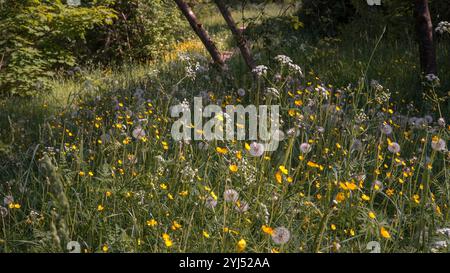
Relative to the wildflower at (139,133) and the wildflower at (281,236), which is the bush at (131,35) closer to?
the wildflower at (139,133)

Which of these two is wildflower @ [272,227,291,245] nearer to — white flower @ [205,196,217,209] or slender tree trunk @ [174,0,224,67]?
white flower @ [205,196,217,209]

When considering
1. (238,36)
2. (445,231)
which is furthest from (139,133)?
(238,36)

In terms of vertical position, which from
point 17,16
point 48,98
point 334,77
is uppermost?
point 17,16

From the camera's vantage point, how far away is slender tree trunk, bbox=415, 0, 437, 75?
17.7ft

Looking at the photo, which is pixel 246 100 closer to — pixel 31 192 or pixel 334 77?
pixel 334 77

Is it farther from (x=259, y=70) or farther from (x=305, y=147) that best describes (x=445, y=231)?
(x=259, y=70)

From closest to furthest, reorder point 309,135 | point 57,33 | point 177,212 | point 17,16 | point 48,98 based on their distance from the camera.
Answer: point 177,212 → point 309,135 → point 17,16 → point 48,98 → point 57,33

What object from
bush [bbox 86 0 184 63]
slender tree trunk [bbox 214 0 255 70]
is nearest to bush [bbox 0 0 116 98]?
slender tree trunk [bbox 214 0 255 70]

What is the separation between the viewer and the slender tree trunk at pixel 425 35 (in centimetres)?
541

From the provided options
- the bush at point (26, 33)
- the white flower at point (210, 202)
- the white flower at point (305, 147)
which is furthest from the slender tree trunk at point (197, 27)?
the white flower at point (210, 202)

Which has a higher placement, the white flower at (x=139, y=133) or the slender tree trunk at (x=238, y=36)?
the slender tree trunk at (x=238, y=36)
